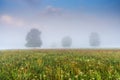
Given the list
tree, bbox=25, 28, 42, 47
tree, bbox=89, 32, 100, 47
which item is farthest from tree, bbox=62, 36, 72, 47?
tree, bbox=25, 28, 42, 47

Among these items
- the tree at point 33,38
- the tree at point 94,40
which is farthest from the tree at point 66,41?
the tree at point 33,38

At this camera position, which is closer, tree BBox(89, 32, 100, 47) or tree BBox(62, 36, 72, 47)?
tree BBox(89, 32, 100, 47)

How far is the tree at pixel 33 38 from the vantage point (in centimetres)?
8712

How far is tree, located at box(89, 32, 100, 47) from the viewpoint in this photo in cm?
11231

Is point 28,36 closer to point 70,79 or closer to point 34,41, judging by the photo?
point 34,41

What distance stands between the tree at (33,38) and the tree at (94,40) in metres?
33.0

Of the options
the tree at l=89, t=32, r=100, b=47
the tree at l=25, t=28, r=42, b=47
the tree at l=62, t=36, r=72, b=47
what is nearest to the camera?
the tree at l=25, t=28, r=42, b=47

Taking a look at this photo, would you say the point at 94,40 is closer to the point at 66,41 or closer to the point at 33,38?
the point at 66,41

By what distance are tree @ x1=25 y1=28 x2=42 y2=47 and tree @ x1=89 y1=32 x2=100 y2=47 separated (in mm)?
33045

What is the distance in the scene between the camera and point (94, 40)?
11556cm

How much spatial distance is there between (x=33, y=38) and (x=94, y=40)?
129 ft

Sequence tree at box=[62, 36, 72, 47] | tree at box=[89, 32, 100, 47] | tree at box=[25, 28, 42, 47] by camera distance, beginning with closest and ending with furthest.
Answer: tree at box=[25, 28, 42, 47], tree at box=[89, 32, 100, 47], tree at box=[62, 36, 72, 47]

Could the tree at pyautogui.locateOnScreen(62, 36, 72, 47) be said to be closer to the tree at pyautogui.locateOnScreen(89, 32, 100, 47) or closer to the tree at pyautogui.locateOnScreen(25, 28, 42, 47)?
the tree at pyautogui.locateOnScreen(89, 32, 100, 47)

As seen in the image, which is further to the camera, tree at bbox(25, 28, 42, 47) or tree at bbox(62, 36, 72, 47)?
tree at bbox(62, 36, 72, 47)
